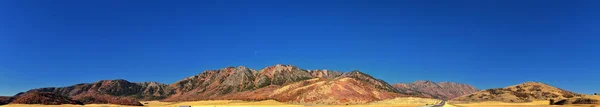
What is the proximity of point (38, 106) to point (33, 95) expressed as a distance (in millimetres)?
14760

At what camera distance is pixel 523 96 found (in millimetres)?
199750

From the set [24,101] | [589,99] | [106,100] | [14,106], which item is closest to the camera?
A: [589,99]

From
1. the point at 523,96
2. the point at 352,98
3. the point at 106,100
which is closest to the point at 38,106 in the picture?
the point at 106,100

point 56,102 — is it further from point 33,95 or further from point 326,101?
point 326,101

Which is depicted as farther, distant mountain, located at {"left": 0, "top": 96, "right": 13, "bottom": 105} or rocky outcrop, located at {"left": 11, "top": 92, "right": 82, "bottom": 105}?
distant mountain, located at {"left": 0, "top": 96, "right": 13, "bottom": 105}

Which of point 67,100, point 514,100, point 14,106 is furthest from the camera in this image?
point 514,100

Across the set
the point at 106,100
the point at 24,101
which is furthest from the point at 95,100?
the point at 24,101

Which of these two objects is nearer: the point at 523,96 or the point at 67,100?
the point at 67,100

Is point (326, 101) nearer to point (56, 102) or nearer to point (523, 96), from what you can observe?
point (523, 96)

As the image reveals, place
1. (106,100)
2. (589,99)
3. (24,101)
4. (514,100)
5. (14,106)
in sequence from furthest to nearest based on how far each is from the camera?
(514,100)
(106,100)
(24,101)
(14,106)
(589,99)

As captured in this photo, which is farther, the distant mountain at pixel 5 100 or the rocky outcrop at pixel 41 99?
the distant mountain at pixel 5 100

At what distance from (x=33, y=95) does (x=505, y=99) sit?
180m

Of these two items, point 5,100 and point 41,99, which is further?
point 5,100

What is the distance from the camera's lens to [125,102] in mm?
161250
